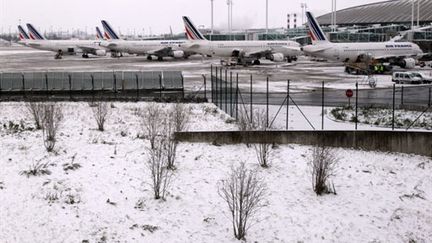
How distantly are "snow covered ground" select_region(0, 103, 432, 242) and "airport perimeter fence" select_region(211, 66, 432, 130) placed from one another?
448cm

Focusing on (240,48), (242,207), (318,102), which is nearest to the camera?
(242,207)

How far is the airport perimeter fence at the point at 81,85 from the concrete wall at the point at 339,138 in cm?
1465

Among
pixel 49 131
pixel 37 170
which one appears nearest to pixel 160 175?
pixel 37 170

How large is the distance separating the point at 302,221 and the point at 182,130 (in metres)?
10.8

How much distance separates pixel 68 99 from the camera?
3616 cm

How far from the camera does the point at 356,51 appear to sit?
2751 inches

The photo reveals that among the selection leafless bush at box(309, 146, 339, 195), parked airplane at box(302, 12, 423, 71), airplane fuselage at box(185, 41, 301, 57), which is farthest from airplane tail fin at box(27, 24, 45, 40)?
leafless bush at box(309, 146, 339, 195)

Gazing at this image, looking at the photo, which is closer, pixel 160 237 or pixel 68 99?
pixel 160 237

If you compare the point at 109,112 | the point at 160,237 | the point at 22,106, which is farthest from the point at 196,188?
the point at 22,106

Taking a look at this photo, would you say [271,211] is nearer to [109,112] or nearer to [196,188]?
[196,188]

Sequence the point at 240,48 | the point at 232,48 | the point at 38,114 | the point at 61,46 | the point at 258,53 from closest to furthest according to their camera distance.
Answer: the point at 38,114 → the point at 258,53 → the point at 232,48 → the point at 240,48 → the point at 61,46

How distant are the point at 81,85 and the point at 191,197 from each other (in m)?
23.8

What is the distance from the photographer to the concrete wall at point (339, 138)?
22.9m

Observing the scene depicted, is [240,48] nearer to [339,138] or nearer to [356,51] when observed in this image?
[356,51]
